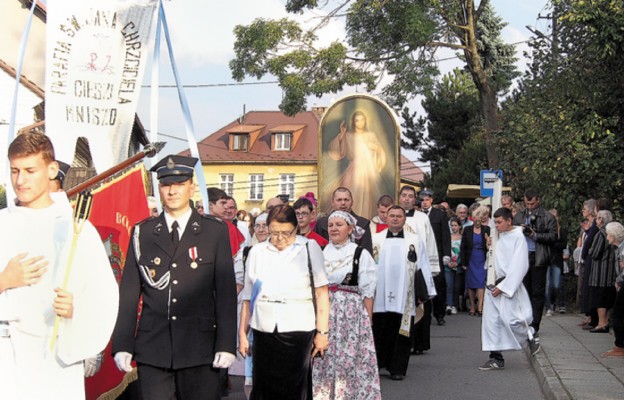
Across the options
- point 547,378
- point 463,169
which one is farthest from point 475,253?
point 463,169

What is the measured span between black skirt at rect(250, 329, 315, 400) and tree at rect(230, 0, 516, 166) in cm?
2103

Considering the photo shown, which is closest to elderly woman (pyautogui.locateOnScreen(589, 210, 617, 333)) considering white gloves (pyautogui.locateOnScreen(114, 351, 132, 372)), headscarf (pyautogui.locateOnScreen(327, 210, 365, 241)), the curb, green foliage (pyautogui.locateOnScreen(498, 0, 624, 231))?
green foliage (pyautogui.locateOnScreen(498, 0, 624, 231))

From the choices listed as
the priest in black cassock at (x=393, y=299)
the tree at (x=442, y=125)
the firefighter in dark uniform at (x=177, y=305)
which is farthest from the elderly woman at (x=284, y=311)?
the tree at (x=442, y=125)

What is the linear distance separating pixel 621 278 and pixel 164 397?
782 cm

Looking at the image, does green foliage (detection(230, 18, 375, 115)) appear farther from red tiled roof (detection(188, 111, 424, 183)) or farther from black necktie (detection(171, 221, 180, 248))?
red tiled roof (detection(188, 111, 424, 183))

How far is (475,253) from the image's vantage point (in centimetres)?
1972

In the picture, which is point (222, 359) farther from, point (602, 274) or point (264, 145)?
point (264, 145)

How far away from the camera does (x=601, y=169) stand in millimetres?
17656

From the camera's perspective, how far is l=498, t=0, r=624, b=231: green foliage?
56.8 feet

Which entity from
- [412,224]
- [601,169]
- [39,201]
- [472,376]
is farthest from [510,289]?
[39,201]

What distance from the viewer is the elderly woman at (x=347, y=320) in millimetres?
9367

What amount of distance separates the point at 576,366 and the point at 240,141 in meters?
64.0

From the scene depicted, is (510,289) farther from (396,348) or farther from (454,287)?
(454,287)

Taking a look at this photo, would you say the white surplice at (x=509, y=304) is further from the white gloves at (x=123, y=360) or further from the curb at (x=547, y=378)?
the white gloves at (x=123, y=360)
